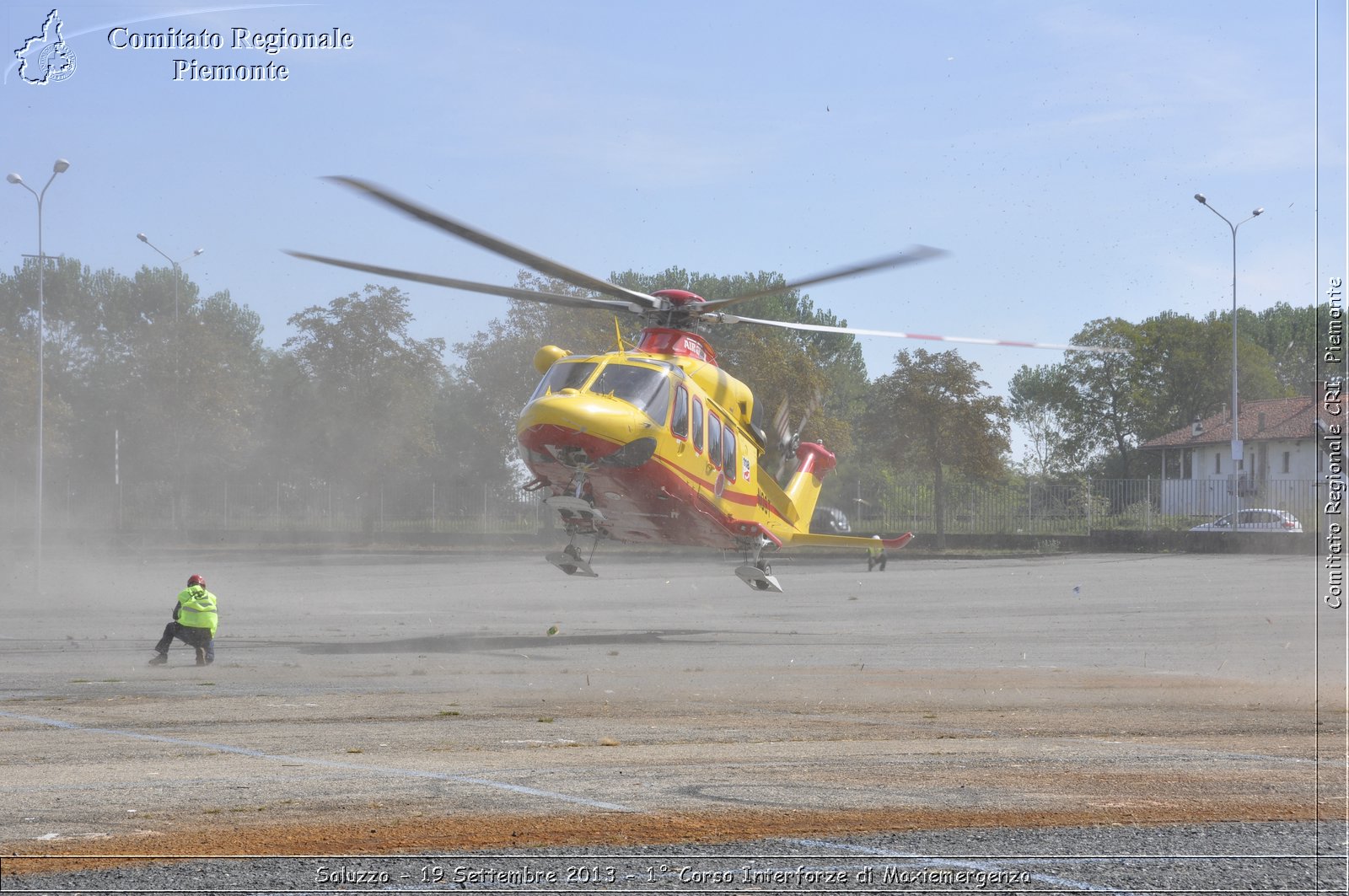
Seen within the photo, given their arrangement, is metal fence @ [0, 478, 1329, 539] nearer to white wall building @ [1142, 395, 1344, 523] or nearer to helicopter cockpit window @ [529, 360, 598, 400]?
white wall building @ [1142, 395, 1344, 523]

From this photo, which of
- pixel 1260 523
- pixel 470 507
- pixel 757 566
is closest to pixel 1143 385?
pixel 1260 523

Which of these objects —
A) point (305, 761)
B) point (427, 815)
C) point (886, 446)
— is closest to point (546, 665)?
point (305, 761)

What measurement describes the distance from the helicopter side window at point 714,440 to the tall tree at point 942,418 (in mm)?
24776

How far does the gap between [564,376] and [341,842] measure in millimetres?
10679

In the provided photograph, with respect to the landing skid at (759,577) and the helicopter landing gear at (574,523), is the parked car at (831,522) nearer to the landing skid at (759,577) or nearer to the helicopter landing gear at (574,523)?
the landing skid at (759,577)

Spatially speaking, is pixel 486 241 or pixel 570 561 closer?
pixel 486 241

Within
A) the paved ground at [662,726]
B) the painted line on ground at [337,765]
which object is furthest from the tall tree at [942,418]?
the painted line on ground at [337,765]

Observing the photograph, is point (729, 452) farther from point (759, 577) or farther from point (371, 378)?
point (371, 378)

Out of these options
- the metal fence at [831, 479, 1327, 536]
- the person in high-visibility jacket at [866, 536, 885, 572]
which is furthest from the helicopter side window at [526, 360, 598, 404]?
the metal fence at [831, 479, 1327, 536]

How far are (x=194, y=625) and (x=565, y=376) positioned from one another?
6.12 m

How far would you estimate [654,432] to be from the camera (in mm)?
16609

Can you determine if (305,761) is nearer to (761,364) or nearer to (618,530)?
(618,530)

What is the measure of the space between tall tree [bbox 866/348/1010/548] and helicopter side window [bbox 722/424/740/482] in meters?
24.3

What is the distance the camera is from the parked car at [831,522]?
43375 mm
